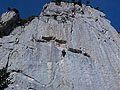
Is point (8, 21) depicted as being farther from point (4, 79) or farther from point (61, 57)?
point (4, 79)

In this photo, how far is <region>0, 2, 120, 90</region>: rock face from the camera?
59.1 ft

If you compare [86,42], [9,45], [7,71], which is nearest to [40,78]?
[7,71]

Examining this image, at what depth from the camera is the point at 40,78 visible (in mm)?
18000

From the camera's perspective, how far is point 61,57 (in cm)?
2058

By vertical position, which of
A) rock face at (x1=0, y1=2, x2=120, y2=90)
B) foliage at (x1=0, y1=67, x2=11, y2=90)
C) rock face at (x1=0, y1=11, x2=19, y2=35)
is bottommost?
foliage at (x1=0, y1=67, x2=11, y2=90)

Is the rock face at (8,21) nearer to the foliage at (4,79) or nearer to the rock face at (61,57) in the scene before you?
the rock face at (61,57)

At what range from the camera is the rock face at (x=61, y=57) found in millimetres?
18016

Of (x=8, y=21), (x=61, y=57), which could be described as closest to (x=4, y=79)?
(x=61, y=57)

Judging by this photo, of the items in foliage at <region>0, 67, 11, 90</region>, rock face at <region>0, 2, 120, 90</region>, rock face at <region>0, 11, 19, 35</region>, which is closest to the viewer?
foliage at <region>0, 67, 11, 90</region>

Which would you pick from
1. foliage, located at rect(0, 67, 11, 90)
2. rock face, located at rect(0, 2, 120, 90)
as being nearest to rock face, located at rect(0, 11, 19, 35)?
rock face, located at rect(0, 2, 120, 90)

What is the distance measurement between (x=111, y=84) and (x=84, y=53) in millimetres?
4950

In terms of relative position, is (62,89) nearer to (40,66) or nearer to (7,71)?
(40,66)

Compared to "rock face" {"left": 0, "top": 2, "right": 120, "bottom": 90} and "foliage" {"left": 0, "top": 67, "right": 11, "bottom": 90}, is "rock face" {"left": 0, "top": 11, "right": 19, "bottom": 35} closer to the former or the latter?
"rock face" {"left": 0, "top": 2, "right": 120, "bottom": 90}

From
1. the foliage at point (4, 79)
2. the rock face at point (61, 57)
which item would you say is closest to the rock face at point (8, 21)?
the rock face at point (61, 57)
